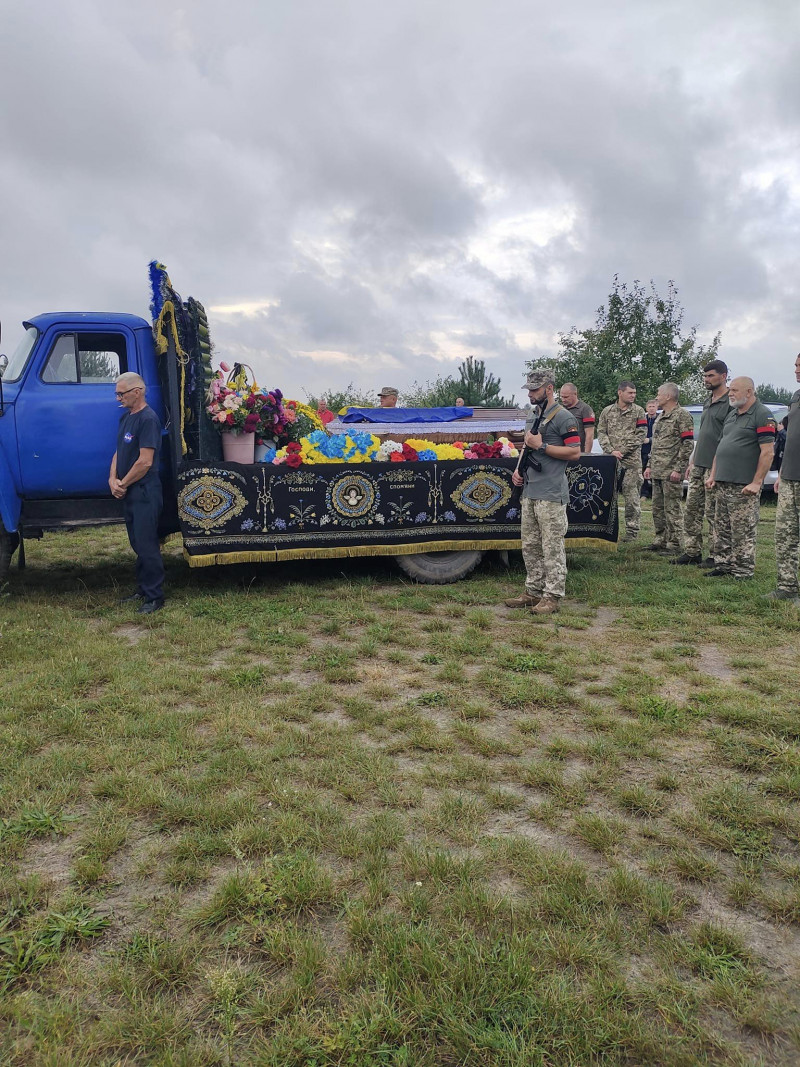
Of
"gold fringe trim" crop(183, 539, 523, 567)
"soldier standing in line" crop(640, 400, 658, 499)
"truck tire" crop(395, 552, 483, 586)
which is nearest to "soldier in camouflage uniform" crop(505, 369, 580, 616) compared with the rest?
"gold fringe trim" crop(183, 539, 523, 567)

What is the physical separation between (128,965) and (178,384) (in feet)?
15.8

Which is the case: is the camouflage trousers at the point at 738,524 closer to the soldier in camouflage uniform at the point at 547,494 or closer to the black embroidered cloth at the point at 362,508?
the black embroidered cloth at the point at 362,508

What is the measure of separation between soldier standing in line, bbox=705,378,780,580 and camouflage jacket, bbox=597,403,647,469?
212 centimetres

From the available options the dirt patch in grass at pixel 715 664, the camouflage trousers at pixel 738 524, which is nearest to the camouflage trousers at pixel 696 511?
the camouflage trousers at pixel 738 524

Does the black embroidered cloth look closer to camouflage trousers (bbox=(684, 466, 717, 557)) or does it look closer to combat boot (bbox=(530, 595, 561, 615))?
combat boot (bbox=(530, 595, 561, 615))

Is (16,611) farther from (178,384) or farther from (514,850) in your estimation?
(514,850)

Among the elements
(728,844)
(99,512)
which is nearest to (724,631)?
(728,844)

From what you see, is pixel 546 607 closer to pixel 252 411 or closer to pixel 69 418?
pixel 252 411

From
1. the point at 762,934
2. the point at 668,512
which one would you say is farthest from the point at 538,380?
the point at 762,934

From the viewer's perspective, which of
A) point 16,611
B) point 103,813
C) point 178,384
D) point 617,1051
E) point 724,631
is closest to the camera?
point 617,1051

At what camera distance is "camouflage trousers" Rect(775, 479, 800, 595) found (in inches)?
233

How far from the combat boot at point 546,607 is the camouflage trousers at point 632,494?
3.85m

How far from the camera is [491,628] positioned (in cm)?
534

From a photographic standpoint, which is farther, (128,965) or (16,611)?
(16,611)
